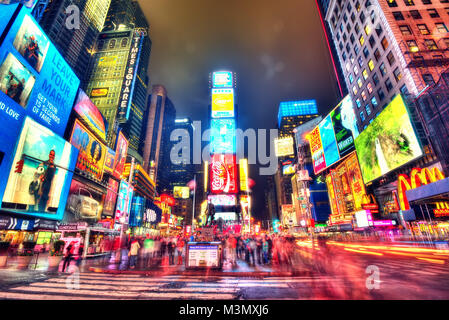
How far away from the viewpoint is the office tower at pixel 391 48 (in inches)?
1339

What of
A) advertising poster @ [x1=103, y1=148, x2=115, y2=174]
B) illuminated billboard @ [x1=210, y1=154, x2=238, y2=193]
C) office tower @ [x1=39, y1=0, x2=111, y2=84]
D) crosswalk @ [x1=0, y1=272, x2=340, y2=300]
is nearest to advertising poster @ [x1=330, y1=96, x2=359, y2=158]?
illuminated billboard @ [x1=210, y1=154, x2=238, y2=193]

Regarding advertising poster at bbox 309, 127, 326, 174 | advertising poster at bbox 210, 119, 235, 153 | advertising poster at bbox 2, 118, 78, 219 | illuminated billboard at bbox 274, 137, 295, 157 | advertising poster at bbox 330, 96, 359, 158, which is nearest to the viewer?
advertising poster at bbox 2, 118, 78, 219

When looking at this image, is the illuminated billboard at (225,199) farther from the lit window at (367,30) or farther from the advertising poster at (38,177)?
the lit window at (367,30)

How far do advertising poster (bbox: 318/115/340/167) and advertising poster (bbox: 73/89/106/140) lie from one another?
5456 cm

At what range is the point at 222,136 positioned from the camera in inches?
2327

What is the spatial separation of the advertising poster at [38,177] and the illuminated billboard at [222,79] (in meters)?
42.9

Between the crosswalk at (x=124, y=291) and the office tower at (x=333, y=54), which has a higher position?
the office tower at (x=333, y=54)

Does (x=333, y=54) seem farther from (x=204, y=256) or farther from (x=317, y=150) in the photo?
(x=204, y=256)

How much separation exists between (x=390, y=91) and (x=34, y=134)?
57.7 meters

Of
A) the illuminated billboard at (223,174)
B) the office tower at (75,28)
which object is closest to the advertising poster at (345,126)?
the illuminated billboard at (223,174)

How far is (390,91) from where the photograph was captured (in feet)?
125

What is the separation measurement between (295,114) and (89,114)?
168877mm

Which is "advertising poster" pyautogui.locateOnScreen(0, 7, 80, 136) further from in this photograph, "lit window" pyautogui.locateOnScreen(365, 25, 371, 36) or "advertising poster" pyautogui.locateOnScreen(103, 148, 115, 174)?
"lit window" pyautogui.locateOnScreen(365, 25, 371, 36)

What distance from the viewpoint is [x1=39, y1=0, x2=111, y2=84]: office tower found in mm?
79438
